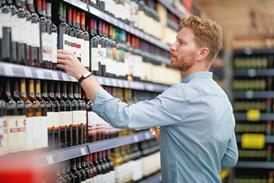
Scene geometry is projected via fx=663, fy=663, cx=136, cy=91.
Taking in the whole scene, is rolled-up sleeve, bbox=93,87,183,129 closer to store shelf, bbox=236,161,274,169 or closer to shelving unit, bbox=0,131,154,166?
shelving unit, bbox=0,131,154,166

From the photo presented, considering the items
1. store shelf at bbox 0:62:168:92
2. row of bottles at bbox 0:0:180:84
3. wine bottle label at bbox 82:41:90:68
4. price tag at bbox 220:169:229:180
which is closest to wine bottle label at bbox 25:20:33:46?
row of bottles at bbox 0:0:180:84

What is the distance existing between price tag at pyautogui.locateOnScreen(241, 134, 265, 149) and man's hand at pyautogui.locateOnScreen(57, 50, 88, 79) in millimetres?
7657

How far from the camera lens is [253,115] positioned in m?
11.1

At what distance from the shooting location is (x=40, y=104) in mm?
3766

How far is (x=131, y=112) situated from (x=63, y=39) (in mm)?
771

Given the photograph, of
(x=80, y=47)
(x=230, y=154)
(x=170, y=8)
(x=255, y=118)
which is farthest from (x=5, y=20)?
(x=255, y=118)

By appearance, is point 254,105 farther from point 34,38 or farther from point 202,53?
point 34,38

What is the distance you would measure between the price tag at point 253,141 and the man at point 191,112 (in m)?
7.19

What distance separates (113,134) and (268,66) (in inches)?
252

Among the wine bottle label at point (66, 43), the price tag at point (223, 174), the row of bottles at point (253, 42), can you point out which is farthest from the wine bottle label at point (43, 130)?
the row of bottles at point (253, 42)

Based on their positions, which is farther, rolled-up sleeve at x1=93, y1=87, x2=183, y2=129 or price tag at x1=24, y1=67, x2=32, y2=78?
rolled-up sleeve at x1=93, y1=87, x2=183, y2=129

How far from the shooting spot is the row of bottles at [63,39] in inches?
133

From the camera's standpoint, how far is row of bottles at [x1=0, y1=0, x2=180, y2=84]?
3381 millimetres

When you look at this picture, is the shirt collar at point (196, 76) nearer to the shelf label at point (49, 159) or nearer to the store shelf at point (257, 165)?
the shelf label at point (49, 159)
